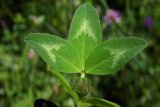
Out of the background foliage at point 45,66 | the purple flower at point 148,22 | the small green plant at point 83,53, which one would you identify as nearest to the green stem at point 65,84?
the small green plant at point 83,53

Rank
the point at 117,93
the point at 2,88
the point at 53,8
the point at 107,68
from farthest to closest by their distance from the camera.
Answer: the point at 53,8 < the point at 117,93 < the point at 2,88 < the point at 107,68

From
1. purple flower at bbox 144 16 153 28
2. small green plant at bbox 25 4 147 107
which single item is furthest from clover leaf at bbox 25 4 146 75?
purple flower at bbox 144 16 153 28

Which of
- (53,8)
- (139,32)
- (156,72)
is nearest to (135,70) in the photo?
(156,72)

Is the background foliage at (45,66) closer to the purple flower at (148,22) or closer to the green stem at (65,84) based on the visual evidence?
the purple flower at (148,22)

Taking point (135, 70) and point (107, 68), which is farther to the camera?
point (135, 70)

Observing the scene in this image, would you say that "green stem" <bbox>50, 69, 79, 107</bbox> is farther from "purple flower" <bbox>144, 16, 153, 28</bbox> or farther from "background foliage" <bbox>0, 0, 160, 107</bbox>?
"purple flower" <bbox>144, 16, 153, 28</bbox>

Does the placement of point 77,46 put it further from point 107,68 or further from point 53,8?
point 53,8

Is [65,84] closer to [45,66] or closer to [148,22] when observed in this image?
[45,66]
